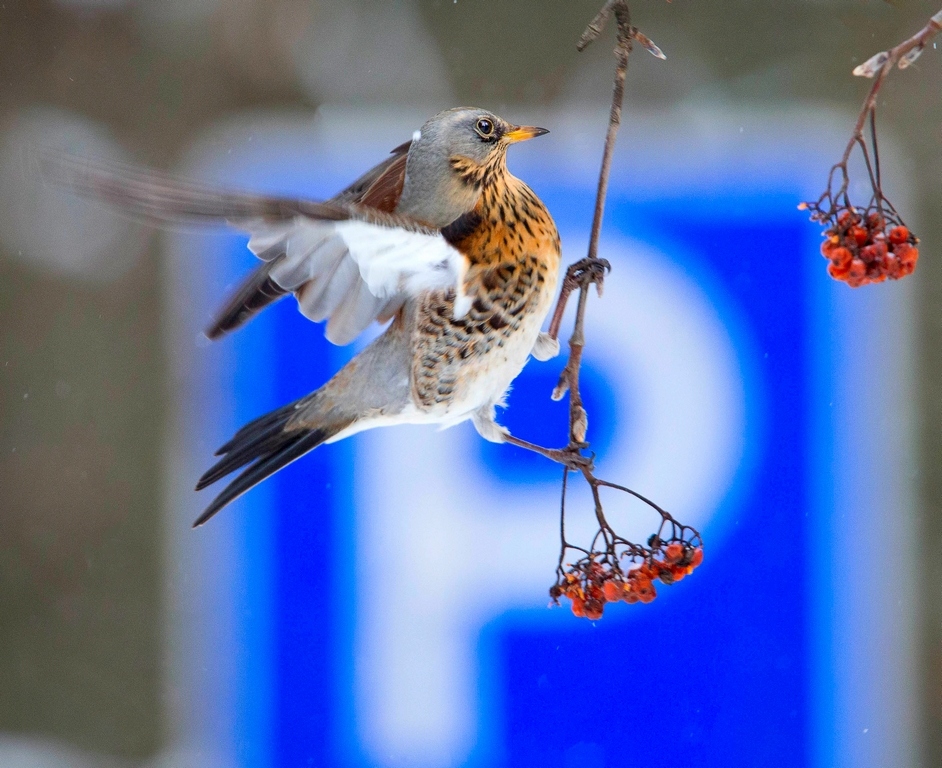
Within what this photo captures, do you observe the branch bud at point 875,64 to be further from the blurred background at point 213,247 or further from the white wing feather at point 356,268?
the blurred background at point 213,247

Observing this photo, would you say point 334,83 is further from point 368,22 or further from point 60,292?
point 60,292

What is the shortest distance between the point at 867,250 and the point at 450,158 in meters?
0.27

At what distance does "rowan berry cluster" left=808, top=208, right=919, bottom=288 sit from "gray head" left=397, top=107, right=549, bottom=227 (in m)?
0.20

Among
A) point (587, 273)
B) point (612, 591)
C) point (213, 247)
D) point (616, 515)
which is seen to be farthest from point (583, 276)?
point (213, 247)

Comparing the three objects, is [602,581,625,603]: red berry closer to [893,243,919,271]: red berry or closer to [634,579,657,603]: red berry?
[634,579,657,603]: red berry

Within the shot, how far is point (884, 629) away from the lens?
1367mm

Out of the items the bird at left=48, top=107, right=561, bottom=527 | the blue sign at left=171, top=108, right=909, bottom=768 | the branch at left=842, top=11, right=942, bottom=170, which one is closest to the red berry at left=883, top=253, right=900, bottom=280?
the branch at left=842, top=11, right=942, bottom=170

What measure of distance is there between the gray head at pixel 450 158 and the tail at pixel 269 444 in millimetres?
189

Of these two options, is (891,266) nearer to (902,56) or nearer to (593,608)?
(902,56)

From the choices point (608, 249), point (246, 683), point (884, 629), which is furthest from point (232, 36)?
point (884, 629)

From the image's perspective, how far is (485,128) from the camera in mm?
622

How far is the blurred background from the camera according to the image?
1312 mm

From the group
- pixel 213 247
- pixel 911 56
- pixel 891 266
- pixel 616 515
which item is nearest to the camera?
pixel 911 56

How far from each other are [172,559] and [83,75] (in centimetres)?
77
